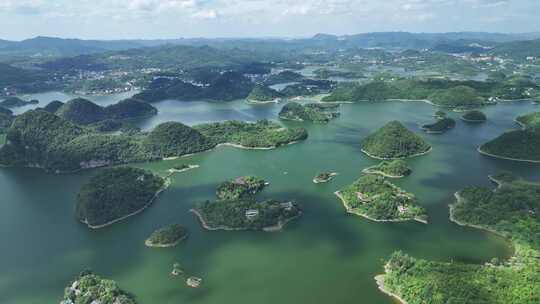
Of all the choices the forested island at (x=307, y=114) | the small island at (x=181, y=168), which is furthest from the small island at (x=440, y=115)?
the small island at (x=181, y=168)

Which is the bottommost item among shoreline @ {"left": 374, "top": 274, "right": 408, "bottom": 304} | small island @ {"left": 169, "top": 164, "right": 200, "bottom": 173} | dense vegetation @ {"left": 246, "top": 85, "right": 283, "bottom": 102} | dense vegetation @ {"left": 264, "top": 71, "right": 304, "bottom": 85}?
shoreline @ {"left": 374, "top": 274, "right": 408, "bottom": 304}

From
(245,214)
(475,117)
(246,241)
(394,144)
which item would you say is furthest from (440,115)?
(246,241)

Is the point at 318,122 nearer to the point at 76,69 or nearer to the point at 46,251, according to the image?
the point at 46,251

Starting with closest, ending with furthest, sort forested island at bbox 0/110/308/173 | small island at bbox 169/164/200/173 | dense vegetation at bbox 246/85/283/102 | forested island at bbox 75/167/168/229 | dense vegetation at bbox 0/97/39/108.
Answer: forested island at bbox 75/167/168/229, small island at bbox 169/164/200/173, forested island at bbox 0/110/308/173, dense vegetation at bbox 246/85/283/102, dense vegetation at bbox 0/97/39/108

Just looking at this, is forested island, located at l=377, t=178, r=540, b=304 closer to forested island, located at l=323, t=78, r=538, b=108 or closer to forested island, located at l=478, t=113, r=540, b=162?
forested island, located at l=478, t=113, r=540, b=162

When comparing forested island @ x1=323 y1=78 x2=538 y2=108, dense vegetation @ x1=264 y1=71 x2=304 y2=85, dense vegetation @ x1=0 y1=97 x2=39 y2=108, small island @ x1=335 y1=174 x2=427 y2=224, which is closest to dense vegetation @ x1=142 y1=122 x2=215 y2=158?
small island @ x1=335 y1=174 x2=427 y2=224

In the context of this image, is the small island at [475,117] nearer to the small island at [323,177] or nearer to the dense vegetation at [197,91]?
the small island at [323,177]
